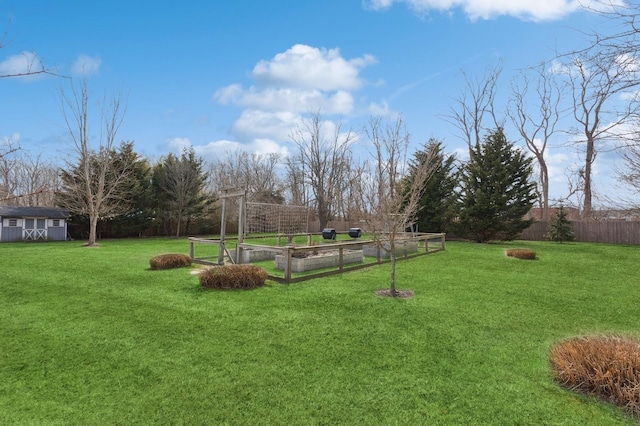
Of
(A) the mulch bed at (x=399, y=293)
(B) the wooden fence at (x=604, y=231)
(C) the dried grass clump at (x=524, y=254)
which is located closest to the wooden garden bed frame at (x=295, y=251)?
(A) the mulch bed at (x=399, y=293)

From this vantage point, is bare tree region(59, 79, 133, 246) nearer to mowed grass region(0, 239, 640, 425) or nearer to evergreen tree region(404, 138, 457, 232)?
mowed grass region(0, 239, 640, 425)

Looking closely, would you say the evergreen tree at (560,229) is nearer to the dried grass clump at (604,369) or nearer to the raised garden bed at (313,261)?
the raised garden bed at (313,261)

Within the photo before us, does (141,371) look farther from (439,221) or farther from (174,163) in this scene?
(174,163)

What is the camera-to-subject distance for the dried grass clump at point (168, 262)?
8.58 metres

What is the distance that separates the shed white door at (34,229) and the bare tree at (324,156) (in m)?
17.9

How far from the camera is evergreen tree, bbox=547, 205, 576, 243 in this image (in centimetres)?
1883

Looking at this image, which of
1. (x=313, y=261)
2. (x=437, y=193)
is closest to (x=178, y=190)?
(x=437, y=193)

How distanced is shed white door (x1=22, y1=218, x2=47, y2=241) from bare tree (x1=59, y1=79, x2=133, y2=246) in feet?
4.88

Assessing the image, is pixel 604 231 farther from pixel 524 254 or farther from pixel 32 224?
pixel 32 224

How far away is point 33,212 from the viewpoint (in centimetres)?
1955

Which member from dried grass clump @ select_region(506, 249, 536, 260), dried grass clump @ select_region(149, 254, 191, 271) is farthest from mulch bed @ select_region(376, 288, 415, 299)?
dried grass clump @ select_region(506, 249, 536, 260)

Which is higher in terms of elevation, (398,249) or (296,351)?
(398,249)

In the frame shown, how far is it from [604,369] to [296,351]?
278 centimetres

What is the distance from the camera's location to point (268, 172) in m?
33.5
